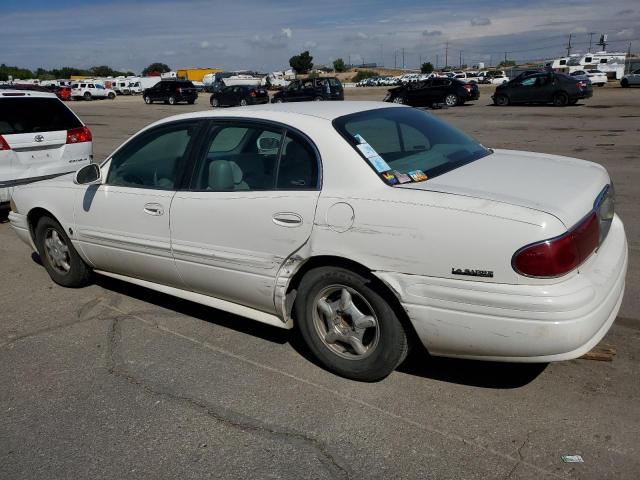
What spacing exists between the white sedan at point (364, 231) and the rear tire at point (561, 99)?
23.7 m

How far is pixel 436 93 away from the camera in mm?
29172

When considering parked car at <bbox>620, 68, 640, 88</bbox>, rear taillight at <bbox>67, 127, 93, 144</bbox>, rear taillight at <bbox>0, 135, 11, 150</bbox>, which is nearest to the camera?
rear taillight at <bbox>0, 135, 11, 150</bbox>

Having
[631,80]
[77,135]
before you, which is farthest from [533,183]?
[631,80]

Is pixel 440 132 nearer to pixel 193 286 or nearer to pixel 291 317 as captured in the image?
pixel 291 317

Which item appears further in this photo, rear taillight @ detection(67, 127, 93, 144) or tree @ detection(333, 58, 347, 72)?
tree @ detection(333, 58, 347, 72)

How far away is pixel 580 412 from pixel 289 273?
1741 mm

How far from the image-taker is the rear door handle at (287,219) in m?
3.38

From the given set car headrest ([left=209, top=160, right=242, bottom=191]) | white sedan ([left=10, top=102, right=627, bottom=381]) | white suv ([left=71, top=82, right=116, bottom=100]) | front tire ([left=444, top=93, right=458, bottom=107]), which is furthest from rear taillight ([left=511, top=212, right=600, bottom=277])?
white suv ([left=71, top=82, right=116, bottom=100])

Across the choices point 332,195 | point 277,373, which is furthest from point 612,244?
point 277,373

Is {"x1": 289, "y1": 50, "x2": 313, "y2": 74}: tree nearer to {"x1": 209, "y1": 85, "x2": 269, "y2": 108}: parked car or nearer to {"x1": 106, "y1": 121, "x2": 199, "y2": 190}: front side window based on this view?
{"x1": 209, "y1": 85, "x2": 269, "y2": 108}: parked car

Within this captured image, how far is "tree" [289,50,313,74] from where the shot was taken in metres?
109

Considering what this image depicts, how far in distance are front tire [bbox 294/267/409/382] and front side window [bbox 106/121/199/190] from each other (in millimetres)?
1354

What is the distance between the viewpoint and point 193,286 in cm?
412

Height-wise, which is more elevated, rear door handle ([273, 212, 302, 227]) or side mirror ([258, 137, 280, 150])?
side mirror ([258, 137, 280, 150])
